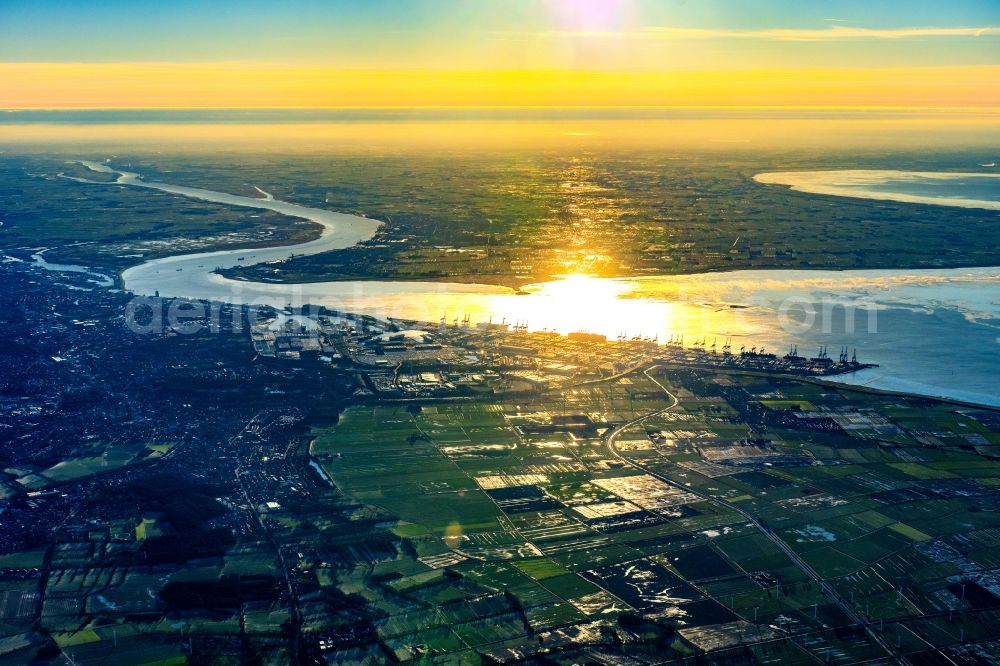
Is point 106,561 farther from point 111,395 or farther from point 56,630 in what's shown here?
point 111,395

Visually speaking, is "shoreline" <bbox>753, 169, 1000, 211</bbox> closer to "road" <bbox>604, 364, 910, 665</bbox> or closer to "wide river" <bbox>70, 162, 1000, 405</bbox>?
"wide river" <bbox>70, 162, 1000, 405</bbox>

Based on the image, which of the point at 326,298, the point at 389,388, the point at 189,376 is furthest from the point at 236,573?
the point at 326,298

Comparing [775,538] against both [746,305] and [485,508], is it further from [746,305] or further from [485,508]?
[746,305]

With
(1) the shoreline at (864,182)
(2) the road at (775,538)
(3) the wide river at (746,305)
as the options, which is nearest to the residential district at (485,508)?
(2) the road at (775,538)

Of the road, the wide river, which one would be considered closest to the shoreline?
the wide river

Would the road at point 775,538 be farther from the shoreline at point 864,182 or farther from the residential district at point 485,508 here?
the shoreline at point 864,182

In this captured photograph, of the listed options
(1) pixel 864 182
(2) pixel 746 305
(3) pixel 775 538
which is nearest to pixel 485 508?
(3) pixel 775 538
